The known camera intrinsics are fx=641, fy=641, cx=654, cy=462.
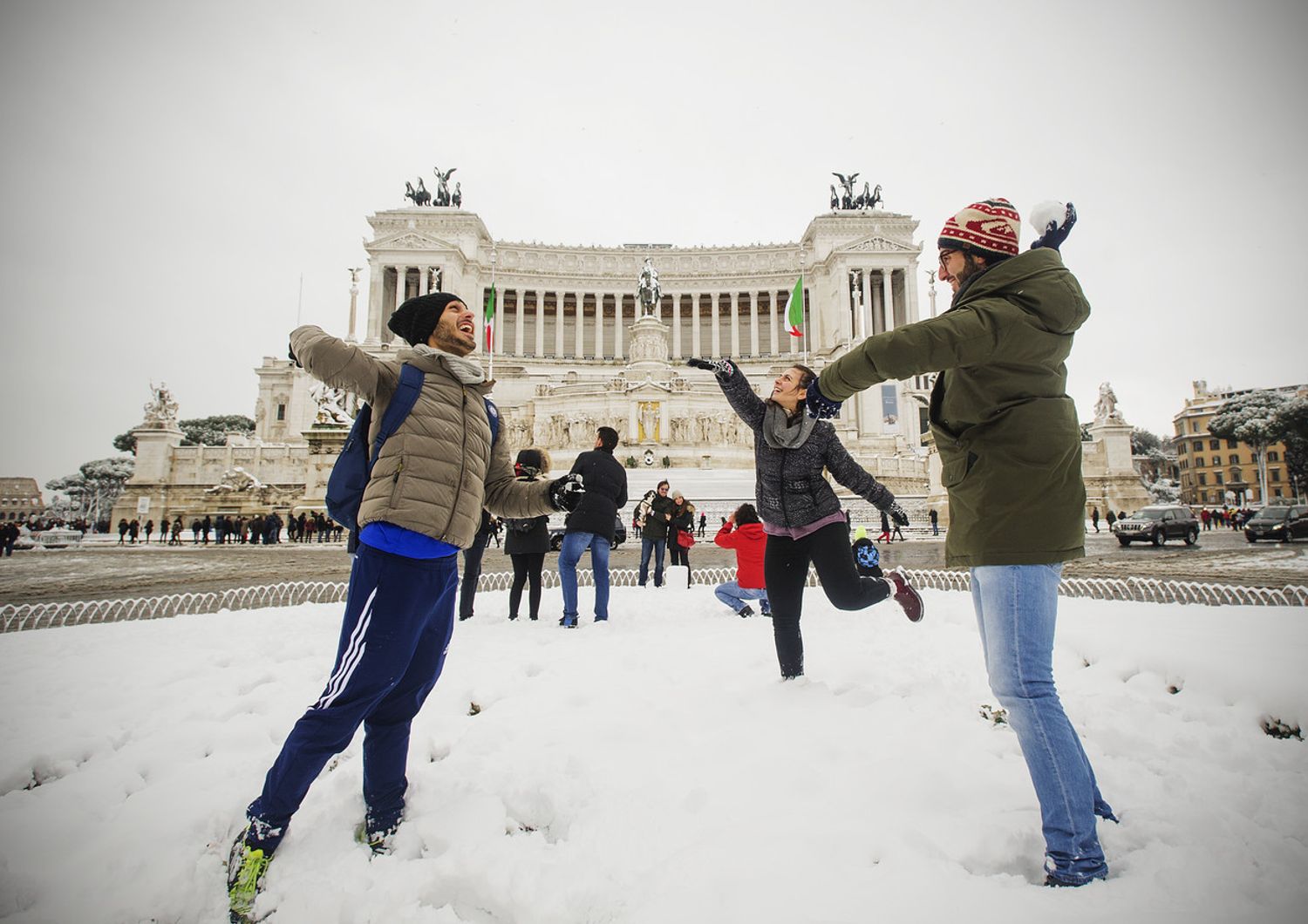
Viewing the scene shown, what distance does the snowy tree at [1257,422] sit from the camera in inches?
1583

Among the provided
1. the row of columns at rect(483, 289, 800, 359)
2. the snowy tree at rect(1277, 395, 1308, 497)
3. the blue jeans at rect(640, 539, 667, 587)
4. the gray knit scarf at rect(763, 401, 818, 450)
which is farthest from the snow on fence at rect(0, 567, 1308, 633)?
the row of columns at rect(483, 289, 800, 359)

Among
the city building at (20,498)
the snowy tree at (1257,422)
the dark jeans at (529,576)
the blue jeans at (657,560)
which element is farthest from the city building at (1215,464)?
the city building at (20,498)

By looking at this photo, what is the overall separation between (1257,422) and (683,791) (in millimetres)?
54103

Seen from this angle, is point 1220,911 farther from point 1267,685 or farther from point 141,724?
point 141,724

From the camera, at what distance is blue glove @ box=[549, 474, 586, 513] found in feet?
8.32

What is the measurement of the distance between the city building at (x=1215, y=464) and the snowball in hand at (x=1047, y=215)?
70086mm

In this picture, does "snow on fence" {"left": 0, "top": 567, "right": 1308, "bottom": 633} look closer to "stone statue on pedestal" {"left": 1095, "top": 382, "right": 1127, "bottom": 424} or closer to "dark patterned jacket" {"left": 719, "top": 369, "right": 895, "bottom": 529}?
"dark patterned jacket" {"left": 719, "top": 369, "right": 895, "bottom": 529}

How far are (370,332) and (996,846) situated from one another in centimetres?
5639

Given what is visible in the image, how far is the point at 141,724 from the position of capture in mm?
2807

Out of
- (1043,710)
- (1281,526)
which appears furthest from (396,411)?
(1281,526)

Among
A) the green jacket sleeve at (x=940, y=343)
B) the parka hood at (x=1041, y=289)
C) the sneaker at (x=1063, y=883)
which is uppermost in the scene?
the parka hood at (x=1041, y=289)

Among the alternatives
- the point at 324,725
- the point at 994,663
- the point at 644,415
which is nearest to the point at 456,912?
the point at 324,725

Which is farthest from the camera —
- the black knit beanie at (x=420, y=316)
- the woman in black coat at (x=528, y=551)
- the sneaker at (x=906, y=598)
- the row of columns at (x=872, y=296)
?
the row of columns at (x=872, y=296)

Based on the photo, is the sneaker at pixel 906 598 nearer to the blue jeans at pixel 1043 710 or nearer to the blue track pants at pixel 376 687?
the blue jeans at pixel 1043 710
